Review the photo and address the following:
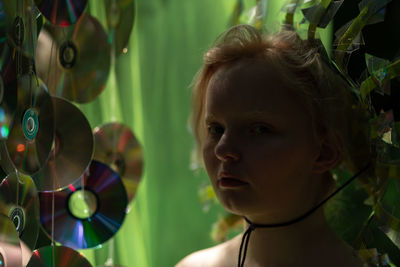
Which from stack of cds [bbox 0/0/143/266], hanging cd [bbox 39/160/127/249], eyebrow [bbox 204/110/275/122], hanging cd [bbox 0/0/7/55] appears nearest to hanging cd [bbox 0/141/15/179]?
stack of cds [bbox 0/0/143/266]

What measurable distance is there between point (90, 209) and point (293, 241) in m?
0.38

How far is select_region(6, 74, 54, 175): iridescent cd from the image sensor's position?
2.09ft

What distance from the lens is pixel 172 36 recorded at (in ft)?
3.87

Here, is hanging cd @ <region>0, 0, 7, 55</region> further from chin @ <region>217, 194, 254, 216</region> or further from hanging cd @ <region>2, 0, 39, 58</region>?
chin @ <region>217, 194, 254, 216</region>

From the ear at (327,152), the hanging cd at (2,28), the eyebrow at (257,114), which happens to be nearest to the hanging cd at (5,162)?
the hanging cd at (2,28)

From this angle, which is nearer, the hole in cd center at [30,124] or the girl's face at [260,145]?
the hole in cd center at [30,124]

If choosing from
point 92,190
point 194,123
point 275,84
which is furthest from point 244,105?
point 92,190

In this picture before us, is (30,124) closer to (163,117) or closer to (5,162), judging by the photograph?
(5,162)

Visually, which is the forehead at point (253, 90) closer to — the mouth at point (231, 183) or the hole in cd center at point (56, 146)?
the mouth at point (231, 183)

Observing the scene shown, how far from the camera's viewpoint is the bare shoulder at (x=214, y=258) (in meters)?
0.89

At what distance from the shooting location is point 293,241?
82cm

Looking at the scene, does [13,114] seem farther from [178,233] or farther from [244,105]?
[178,233]

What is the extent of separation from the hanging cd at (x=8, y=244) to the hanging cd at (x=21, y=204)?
23 mm

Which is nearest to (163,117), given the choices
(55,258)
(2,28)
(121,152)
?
(121,152)
